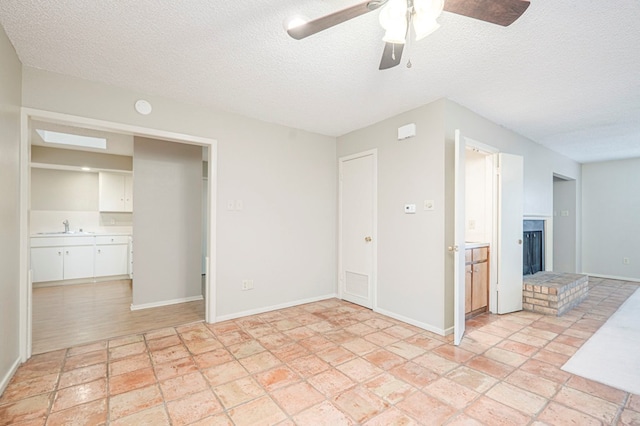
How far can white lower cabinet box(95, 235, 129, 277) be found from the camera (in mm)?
5473

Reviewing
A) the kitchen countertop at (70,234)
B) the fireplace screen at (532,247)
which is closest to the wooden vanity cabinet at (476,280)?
the fireplace screen at (532,247)

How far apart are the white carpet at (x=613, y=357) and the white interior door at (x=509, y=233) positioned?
86 centimetres

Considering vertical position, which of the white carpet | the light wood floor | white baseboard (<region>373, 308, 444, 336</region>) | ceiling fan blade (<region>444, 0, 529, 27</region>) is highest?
ceiling fan blade (<region>444, 0, 529, 27</region>)

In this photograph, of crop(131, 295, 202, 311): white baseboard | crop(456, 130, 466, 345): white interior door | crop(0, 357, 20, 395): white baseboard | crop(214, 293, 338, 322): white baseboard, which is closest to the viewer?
crop(0, 357, 20, 395): white baseboard

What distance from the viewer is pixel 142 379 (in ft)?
7.19

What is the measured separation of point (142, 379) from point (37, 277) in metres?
4.43

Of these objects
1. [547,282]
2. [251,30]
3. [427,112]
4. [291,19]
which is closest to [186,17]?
[251,30]

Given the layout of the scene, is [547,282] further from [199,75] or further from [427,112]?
[199,75]

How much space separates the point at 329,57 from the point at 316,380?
2.48m

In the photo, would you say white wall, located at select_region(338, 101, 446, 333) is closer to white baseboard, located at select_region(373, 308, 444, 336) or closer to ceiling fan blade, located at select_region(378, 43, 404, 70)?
white baseboard, located at select_region(373, 308, 444, 336)

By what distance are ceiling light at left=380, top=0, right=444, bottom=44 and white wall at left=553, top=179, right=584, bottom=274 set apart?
659 cm

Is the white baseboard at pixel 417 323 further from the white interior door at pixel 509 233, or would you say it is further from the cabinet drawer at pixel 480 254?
the white interior door at pixel 509 233

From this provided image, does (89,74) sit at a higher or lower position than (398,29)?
higher

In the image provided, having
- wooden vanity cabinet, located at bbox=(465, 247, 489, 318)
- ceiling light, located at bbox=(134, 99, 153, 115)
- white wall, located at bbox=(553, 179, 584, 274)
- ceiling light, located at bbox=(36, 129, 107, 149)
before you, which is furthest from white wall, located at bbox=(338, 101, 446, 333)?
white wall, located at bbox=(553, 179, 584, 274)
